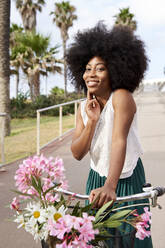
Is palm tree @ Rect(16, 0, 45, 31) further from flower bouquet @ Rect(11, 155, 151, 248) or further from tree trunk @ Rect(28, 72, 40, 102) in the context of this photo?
flower bouquet @ Rect(11, 155, 151, 248)

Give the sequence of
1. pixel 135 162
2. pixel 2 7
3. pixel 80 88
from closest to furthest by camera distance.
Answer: pixel 135 162, pixel 80 88, pixel 2 7

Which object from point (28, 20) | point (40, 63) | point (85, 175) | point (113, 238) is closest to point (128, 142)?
point (113, 238)

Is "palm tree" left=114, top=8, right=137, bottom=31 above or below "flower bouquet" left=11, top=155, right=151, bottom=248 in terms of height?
above

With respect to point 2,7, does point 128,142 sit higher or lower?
lower

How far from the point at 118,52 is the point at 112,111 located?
36 cm

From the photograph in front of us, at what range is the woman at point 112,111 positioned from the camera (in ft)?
5.22

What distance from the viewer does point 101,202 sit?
4.46 feet

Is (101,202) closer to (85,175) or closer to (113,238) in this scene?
(113,238)

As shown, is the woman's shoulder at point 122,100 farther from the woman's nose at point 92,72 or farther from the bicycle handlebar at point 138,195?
the bicycle handlebar at point 138,195

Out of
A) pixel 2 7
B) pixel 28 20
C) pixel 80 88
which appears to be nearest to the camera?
pixel 80 88

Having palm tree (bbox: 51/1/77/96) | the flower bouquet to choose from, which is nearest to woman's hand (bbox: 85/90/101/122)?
the flower bouquet

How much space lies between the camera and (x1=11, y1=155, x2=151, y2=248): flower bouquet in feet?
3.53

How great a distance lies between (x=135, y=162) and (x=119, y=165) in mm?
280

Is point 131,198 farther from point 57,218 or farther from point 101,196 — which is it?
point 57,218
